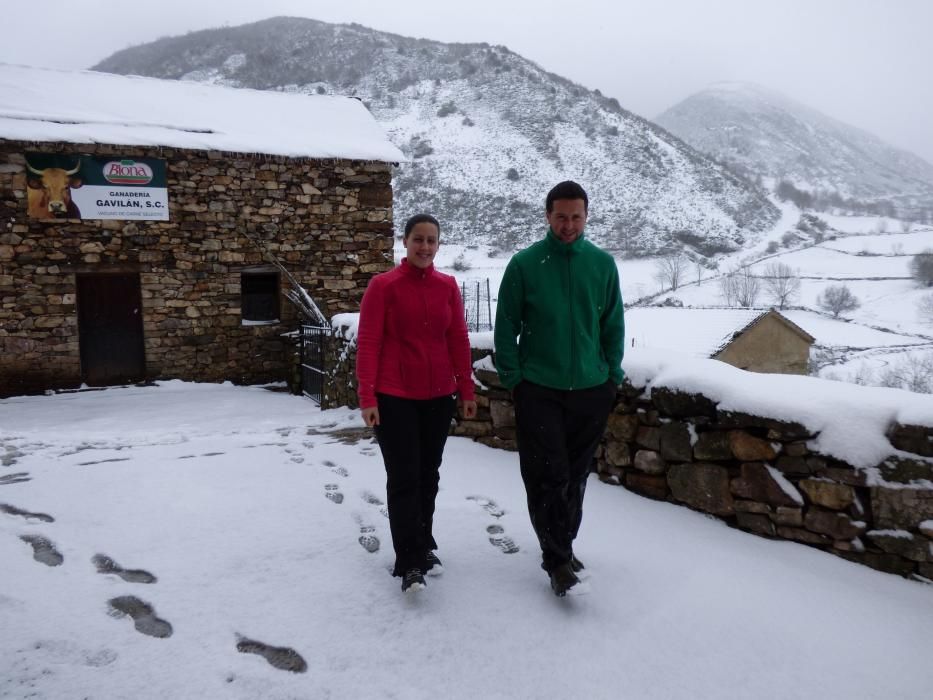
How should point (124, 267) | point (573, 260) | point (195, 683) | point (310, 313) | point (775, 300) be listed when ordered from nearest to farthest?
point (195, 683) → point (573, 260) → point (124, 267) → point (310, 313) → point (775, 300)

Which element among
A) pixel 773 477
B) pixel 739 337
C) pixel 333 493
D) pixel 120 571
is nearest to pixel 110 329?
pixel 333 493

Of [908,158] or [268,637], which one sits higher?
[908,158]

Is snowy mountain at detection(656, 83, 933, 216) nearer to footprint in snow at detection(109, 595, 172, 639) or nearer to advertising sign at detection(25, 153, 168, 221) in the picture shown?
advertising sign at detection(25, 153, 168, 221)

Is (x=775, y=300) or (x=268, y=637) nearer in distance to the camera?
(x=268, y=637)

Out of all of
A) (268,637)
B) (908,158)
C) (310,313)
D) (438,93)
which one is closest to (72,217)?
(310,313)

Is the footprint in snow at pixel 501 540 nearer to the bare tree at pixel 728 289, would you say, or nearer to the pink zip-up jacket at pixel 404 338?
the pink zip-up jacket at pixel 404 338

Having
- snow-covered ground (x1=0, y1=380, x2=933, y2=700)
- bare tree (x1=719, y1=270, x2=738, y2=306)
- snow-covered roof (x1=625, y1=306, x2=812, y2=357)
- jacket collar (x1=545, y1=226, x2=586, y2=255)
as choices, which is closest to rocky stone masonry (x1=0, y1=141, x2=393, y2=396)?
snow-covered ground (x1=0, y1=380, x2=933, y2=700)

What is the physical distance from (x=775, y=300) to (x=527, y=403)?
116ft

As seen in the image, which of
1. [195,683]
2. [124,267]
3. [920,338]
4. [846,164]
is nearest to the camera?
[195,683]

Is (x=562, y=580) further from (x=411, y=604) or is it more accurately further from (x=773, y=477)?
(x=773, y=477)

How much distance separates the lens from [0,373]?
8.93 m

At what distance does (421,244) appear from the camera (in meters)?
2.67

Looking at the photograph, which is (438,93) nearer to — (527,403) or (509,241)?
(509,241)

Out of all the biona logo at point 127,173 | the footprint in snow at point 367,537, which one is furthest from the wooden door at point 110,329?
the footprint in snow at point 367,537
